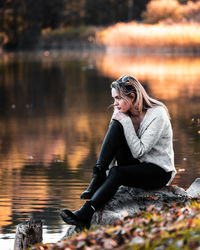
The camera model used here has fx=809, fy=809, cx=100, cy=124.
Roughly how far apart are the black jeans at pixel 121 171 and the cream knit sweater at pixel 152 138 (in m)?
0.06

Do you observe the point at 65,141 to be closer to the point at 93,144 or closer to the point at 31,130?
the point at 93,144

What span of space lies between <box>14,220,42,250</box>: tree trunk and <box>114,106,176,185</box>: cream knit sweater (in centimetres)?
106

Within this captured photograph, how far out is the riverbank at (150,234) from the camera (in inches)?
182

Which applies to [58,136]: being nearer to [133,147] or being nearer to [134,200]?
[134,200]

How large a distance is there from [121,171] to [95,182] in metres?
0.22

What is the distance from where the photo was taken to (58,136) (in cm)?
1314

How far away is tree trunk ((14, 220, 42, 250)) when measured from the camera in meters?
5.62

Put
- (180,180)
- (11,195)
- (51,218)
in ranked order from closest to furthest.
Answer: (51,218), (11,195), (180,180)

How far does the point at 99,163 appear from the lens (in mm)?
6195

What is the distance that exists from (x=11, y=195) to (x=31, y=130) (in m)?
5.78

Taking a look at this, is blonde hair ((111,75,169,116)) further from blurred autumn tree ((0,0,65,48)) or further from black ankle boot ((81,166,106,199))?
blurred autumn tree ((0,0,65,48))

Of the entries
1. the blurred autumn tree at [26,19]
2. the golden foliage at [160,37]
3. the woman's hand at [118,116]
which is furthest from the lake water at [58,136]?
the blurred autumn tree at [26,19]

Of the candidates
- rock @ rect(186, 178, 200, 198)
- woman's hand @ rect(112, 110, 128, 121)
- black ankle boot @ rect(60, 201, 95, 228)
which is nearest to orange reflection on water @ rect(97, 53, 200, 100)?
rock @ rect(186, 178, 200, 198)

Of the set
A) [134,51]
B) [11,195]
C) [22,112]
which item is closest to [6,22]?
[134,51]
